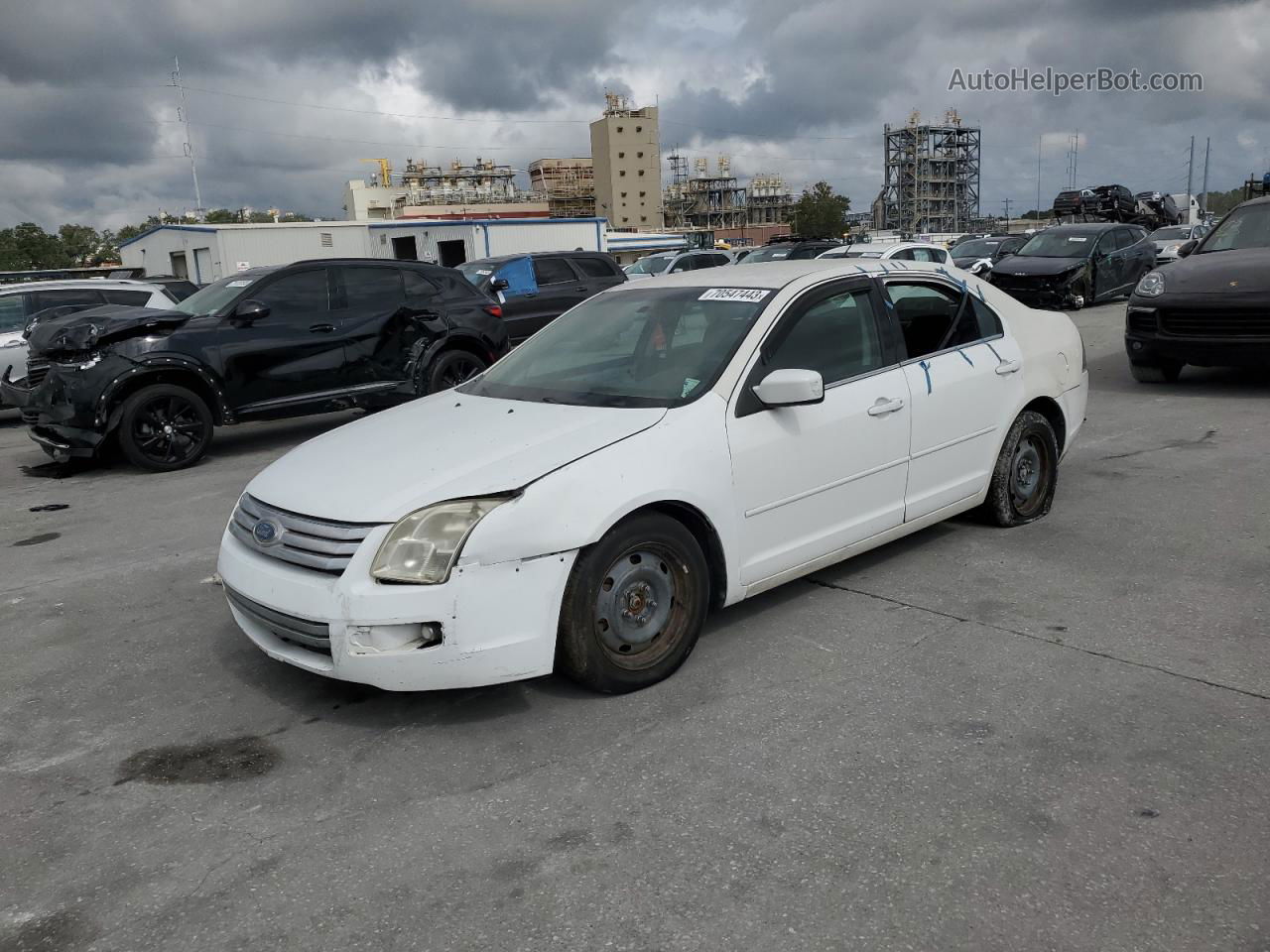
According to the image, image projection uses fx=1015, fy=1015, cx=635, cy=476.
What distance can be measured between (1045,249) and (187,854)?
1987 centimetres

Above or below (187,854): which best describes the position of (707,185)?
above

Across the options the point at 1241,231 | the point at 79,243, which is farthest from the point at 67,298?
the point at 79,243

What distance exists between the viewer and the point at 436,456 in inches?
151

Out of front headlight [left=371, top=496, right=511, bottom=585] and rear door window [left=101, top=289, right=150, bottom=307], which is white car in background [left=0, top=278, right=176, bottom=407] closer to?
rear door window [left=101, top=289, right=150, bottom=307]

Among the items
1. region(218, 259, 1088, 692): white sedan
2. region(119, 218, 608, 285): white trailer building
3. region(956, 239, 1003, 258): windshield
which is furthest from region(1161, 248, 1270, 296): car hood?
region(119, 218, 608, 285): white trailer building

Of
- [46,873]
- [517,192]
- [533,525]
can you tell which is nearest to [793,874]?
[533,525]

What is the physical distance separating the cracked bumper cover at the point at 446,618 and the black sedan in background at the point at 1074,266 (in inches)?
681

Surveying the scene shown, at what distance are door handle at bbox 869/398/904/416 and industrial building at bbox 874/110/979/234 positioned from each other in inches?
6076

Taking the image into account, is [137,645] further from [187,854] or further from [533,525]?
[533,525]

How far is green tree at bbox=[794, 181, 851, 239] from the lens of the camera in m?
127

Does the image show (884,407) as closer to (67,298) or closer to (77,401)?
(77,401)

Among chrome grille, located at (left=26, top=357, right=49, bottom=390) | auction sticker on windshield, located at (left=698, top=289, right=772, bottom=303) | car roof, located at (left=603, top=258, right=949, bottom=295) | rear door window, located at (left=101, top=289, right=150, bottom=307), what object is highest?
rear door window, located at (left=101, top=289, right=150, bottom=307)

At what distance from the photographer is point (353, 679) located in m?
3.53

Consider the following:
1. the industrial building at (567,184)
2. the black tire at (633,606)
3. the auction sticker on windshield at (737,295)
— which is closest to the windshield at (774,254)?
the auction sticker on windshield at (737,295)
